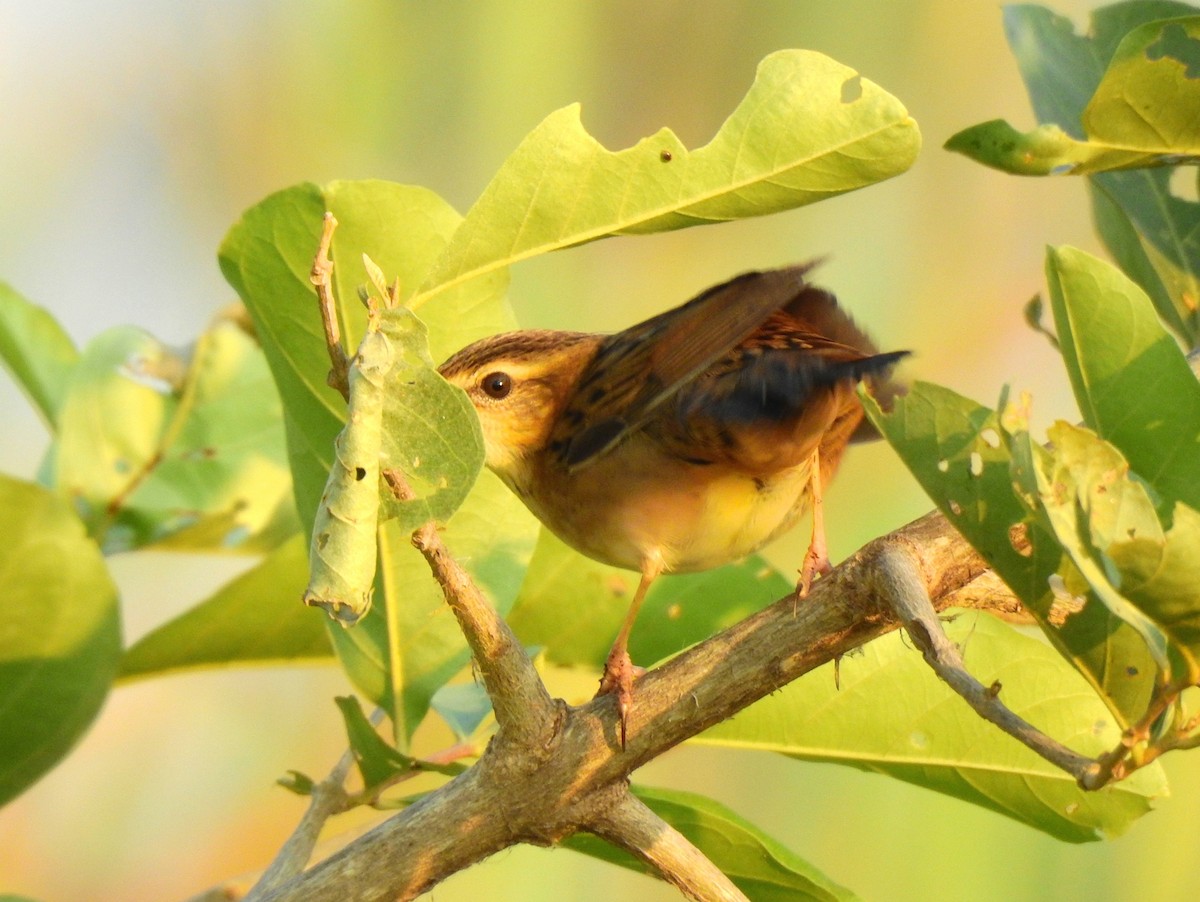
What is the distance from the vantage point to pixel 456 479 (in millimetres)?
972

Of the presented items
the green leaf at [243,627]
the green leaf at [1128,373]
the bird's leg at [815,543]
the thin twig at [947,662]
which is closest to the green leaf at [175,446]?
the green leaf at [243,627]

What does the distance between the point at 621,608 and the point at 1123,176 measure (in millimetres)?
908

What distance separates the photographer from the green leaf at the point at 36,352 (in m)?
2.03

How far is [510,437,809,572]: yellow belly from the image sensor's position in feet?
5.78

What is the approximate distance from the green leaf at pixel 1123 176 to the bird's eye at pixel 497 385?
914 millimetres

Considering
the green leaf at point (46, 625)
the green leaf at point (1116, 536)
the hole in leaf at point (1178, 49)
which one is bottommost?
the green leaf at point (1116, 536)

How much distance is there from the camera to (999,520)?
40.5 inches

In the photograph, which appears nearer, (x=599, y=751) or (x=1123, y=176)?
(x=599, y=751)

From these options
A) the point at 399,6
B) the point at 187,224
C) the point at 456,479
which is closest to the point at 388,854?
the point at 456,479

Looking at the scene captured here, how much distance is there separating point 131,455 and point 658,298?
10.4ft

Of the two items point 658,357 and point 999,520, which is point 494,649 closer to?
point 999,520

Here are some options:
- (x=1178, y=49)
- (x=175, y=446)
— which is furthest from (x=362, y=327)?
(x=1178, y=49)

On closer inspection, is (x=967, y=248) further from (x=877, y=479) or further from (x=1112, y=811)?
(x=1112, y=811)

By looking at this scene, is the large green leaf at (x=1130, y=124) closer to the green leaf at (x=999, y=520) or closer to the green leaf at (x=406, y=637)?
the green leaf at (x=999, y=520)
